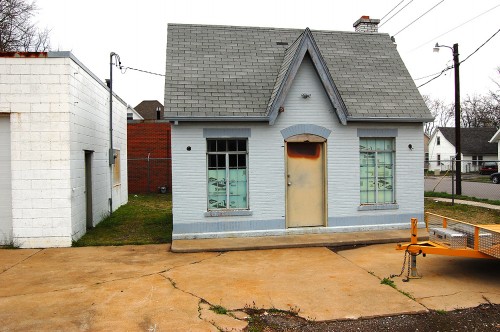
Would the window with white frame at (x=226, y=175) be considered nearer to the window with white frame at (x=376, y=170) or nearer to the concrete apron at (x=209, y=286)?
the concrete apron at (x=209, y=286)

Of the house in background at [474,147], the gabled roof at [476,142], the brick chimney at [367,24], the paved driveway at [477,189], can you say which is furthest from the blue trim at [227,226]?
the gabled roof at [476,142]

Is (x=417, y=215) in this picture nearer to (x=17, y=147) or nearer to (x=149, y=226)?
(x=149, y=226)

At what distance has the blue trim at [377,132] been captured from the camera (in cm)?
1166

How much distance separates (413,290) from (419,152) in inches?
240

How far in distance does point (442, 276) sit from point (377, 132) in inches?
201

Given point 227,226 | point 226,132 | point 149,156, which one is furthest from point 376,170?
point 149,156

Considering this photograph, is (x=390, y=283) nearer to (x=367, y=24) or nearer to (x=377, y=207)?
(x=377, y=207)

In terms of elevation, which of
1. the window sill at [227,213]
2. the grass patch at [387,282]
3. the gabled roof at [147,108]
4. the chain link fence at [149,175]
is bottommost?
the grass patch at [387,282]

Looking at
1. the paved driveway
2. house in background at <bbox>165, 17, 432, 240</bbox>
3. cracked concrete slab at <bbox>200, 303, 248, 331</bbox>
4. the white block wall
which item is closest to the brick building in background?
house in background at <bbox>165, 17, 432, 240</bbox>

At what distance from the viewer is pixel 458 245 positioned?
7266 millimetres

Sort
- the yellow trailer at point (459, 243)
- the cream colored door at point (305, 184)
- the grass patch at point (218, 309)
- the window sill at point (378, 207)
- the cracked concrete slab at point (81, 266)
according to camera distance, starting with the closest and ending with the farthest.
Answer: the grass patch at point (218, 309), the yellow trailer at point (459, 243), the cracked concrete slab at point (81, 266), the cream colored door at point (305, 184), the window sill at point (378, 207)

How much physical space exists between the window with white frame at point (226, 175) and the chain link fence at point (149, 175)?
1418cm

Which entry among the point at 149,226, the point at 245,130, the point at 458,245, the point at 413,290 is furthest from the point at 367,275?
the point at 149,226

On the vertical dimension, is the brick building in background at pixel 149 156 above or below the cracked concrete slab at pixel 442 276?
above
